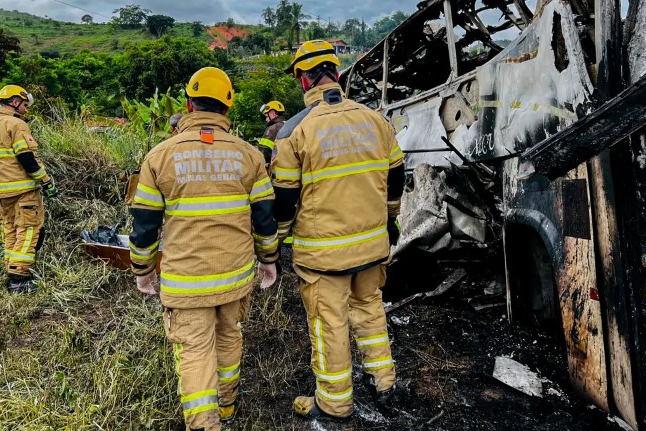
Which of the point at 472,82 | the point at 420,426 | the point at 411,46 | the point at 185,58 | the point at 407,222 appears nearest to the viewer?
the point at 420,426

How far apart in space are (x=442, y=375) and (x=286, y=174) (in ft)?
4.85

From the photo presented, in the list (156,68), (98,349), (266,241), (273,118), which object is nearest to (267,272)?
(266,241)

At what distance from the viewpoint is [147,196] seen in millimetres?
1924

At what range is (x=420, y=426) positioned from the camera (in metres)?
2.19

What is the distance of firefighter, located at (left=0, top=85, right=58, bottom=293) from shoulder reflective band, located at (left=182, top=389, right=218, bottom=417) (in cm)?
278

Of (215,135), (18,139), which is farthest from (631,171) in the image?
(18,139)

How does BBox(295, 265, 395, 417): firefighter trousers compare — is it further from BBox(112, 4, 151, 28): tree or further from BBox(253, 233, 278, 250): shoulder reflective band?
BBox(112, 4, 151, 28): tree

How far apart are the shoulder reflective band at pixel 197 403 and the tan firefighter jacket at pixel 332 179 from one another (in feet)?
2.43

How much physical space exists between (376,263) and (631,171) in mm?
1152

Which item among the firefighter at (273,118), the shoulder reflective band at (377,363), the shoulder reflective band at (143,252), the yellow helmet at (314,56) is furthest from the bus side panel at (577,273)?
the firefighter at (273,118)

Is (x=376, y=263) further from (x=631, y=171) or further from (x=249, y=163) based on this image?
(x=631, y=171)

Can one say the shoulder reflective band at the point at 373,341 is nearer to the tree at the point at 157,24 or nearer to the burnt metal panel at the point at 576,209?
the burnt metal panel at the point at 576,209

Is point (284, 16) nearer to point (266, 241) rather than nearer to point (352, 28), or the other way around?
point (352, 28)

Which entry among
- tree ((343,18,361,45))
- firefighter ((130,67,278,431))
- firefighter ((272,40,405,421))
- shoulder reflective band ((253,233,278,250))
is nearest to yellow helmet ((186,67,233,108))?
firefighter ((130,67,278,431))
